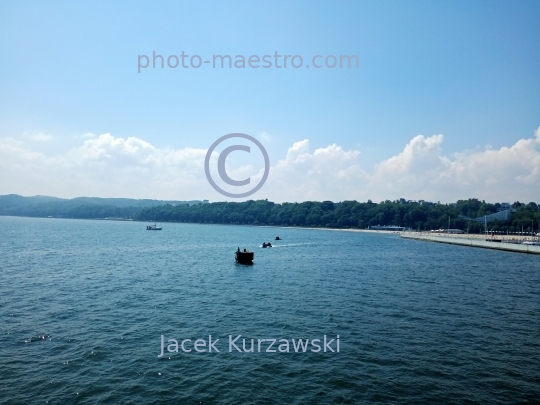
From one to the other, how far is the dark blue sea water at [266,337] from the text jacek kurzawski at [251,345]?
367 mm

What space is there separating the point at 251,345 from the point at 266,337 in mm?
1981

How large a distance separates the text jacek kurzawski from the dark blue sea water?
37 cm

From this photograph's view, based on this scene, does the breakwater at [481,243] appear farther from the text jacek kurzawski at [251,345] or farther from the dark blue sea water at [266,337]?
the text jacek kurzawski at [251,345]

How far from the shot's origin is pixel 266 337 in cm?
2634

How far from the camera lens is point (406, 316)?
32.5 m

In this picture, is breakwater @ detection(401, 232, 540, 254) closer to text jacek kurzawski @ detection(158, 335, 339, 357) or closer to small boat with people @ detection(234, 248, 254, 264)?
small boat with people @ detection(234, 248, 254, 264)

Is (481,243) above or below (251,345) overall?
above

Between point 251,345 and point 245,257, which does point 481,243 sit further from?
point 251,345

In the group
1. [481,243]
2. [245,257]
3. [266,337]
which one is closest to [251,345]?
[266,337]

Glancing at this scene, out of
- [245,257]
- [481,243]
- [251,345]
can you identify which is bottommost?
[251,345]

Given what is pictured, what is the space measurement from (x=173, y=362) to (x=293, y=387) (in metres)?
7.67

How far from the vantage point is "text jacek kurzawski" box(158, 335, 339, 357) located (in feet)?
78.2

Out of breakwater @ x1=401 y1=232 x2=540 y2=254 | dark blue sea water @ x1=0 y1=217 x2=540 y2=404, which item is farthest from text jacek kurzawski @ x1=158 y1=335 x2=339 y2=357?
breakwater @ x1=401 y1=232 x2=540 y2=254

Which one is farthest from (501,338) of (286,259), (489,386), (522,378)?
(286,259)
